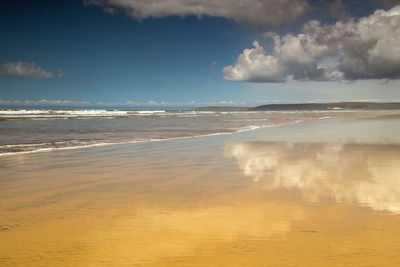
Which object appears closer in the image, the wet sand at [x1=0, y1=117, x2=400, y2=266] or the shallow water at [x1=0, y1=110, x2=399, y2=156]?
the wet sand at [x1=0, y1=117, x2=400, y2=266]

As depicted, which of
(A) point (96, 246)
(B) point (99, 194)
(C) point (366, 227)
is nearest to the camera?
(A) point (96, 246)

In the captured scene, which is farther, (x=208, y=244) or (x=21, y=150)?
(x=21, y=150)

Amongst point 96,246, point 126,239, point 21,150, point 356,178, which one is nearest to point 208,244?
point 126,239

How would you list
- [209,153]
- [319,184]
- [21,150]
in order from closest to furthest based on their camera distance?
[319,184]
[209,153]
[21,150]

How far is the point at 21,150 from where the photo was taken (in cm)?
1027

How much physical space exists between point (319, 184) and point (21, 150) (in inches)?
399

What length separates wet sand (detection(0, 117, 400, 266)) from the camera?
9.53 feet

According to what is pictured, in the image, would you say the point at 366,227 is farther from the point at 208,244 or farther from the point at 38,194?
the point at 38,194

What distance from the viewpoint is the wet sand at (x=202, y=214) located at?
2906 mm

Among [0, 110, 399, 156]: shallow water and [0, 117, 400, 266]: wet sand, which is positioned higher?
[0, 110, 399, 156]: shallow water

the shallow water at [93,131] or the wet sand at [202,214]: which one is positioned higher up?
the shallow water at [93,131]

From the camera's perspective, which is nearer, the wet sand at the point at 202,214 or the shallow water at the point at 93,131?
the wet sand at the point at 202,214

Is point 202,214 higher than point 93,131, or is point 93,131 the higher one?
point 93,131

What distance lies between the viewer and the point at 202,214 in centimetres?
396
